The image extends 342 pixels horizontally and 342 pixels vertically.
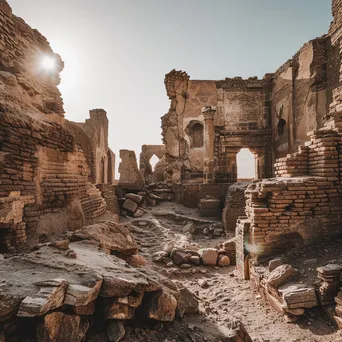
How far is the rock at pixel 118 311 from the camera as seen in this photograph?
249cm

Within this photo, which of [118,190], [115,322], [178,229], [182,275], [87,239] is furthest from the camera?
[118,190]

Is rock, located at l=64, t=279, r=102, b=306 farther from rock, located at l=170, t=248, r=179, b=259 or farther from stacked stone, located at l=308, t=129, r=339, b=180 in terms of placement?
stacked stone, located at l=308, t=129, r=339, b=180

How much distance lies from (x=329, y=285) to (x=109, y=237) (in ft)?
12.2

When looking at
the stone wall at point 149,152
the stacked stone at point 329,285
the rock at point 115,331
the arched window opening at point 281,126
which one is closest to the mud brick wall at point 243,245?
the stacked stone at point 329,285

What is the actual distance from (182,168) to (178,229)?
6.27 metres

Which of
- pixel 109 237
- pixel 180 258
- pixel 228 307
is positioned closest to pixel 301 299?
pixel 228 307

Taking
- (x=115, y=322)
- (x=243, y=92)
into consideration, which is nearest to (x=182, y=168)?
(x=243, y=92)

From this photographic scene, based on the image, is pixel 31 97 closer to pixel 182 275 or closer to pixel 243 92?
pixel 182 275

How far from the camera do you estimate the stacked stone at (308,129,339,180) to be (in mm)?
4691

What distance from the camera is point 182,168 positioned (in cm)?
1477

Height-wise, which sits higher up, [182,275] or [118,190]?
[118,190]

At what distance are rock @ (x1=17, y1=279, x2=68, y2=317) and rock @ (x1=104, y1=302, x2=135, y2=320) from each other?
0.49 metres

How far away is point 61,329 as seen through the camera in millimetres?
2127

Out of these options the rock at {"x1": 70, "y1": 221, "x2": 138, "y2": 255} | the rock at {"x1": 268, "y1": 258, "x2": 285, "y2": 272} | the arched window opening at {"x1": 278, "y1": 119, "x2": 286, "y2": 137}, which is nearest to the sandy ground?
the rock at {"x1": 268, "y1": 258, "x2": 285, "y2": 272}
